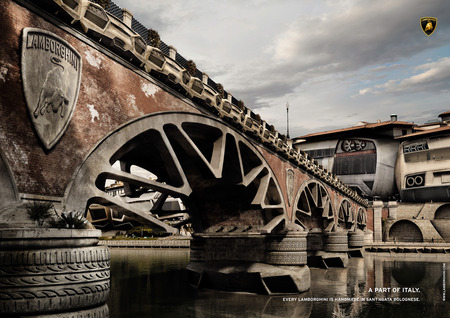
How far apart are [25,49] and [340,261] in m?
41.0

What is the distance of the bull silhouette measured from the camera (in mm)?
9898

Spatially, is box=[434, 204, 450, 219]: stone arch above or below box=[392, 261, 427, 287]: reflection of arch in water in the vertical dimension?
above

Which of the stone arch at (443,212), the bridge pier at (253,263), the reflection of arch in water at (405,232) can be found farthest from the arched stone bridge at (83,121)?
the stone arch at (443,212)

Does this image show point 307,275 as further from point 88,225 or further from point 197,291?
point 88,225

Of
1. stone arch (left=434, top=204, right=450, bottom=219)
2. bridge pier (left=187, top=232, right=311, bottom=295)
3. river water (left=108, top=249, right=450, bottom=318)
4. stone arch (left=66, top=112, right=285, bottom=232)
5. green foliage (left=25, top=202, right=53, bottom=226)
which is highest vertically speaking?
stone arch (left=66, top=112, right=285, bottom=232)

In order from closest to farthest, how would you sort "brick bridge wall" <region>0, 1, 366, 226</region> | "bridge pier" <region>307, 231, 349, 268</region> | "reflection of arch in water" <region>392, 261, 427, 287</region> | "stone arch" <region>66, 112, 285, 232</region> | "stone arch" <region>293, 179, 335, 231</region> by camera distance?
"brick bridge wall" <region>0, 1, 366, 226</region> → "stone arch" <region>66, 112, 285, 232</region> → "reflection of arch in water" <region>392, 261, 427, 287</region> → "stone arch" <region>293, 179, 335, 231</region> → "bridge pier" <region>307, 231, 349, 268</region>

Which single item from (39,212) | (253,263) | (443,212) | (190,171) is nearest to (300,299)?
(253,263)

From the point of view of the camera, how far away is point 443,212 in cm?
7588

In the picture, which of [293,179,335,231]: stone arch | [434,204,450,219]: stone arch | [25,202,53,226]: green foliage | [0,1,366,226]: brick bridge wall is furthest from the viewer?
[434,204,450,219]: stone arch

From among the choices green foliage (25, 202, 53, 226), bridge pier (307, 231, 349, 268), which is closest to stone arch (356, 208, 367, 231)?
bridge pier (307, 231, 349, 268)

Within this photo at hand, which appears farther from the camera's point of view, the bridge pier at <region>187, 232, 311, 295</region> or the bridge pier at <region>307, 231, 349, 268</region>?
the bridge pier at <region>307, 231, 349, 268</region>

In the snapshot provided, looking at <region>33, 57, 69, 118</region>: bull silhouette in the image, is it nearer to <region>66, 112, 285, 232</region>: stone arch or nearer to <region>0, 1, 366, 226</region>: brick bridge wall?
<region>0, 1, 366, 226</region>: brick bridge wall

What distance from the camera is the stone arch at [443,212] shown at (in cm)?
7512

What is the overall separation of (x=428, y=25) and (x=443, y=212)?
53.4 meters
